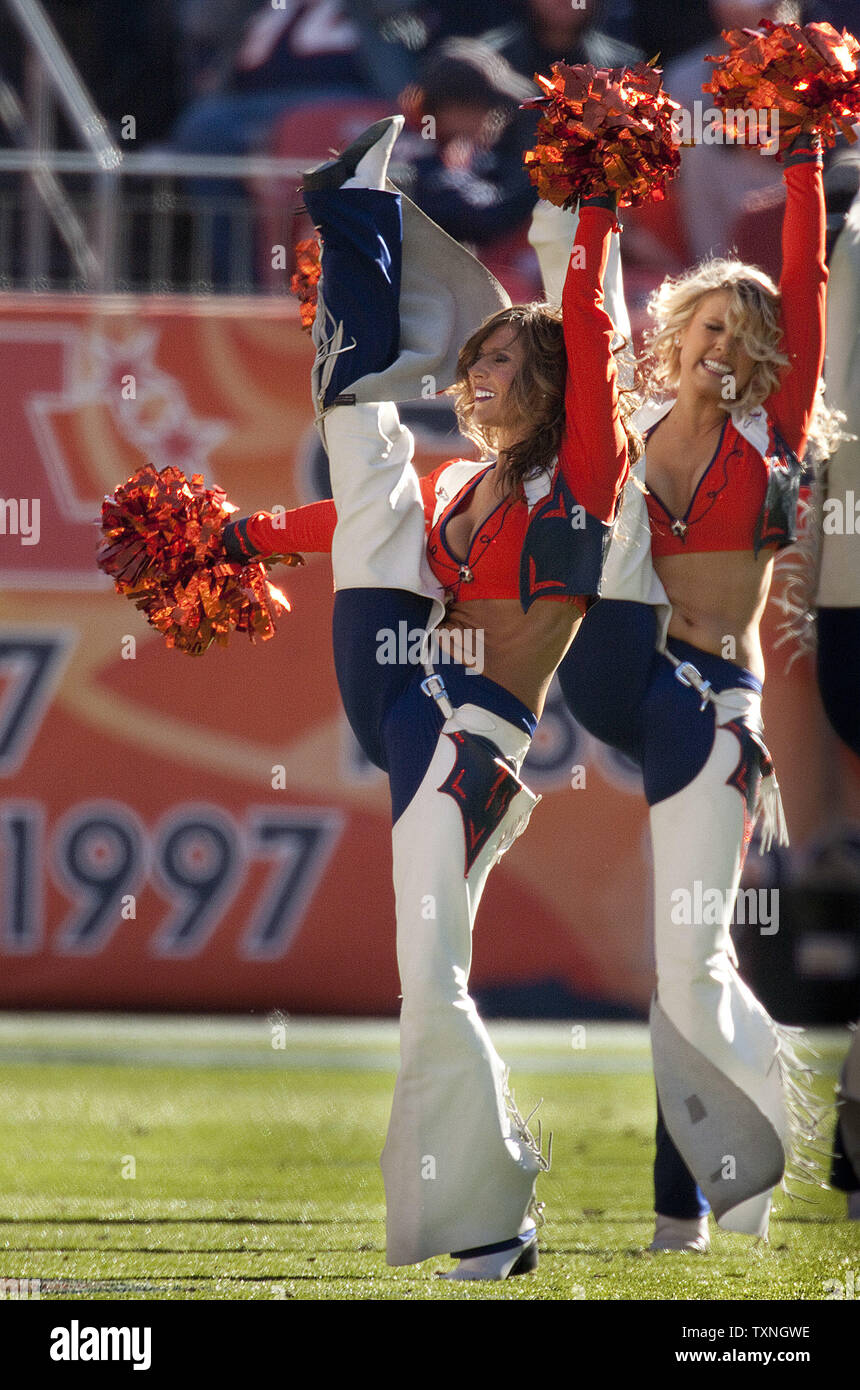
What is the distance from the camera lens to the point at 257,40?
306 inches

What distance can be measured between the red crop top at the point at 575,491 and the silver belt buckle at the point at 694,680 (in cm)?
39

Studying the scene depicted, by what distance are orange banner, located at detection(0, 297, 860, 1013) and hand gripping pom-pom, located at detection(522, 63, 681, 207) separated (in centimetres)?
390

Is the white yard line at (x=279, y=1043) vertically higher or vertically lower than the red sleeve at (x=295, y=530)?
lower

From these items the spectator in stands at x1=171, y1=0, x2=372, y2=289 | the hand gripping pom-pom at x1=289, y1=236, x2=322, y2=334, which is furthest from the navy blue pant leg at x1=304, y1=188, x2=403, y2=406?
the spectator in stands at x1=171, y1=0, x2=372, y2=289

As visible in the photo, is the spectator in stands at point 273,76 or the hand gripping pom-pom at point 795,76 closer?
the hand gripping pom-pom at point 795,76

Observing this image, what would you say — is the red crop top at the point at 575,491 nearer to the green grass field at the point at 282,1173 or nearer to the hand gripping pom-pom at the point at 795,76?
the hand gripping pom-pom at the point at 795,76

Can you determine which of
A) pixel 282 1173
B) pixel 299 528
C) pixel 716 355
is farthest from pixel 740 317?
pixel 282 1173

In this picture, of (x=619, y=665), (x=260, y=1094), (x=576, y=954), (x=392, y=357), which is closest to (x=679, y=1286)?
(x=619, y=665)

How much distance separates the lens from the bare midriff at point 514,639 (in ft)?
9.93

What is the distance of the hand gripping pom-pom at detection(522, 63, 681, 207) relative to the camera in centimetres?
284

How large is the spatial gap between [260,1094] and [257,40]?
4.83 metres

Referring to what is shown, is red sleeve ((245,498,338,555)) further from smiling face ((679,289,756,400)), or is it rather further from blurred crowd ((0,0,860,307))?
blurred crowd ((0,0,860,307))

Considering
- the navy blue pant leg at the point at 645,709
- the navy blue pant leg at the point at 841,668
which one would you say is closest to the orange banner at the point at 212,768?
the navy blue pant leg at the point at 841,668

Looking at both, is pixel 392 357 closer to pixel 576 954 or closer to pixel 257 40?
pixel 576 954
